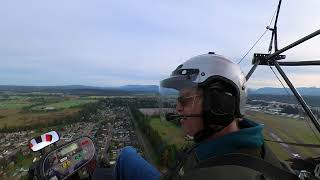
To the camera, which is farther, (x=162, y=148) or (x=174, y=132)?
(x=162, y=148)

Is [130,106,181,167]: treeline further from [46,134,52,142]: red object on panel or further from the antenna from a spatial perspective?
the antenna

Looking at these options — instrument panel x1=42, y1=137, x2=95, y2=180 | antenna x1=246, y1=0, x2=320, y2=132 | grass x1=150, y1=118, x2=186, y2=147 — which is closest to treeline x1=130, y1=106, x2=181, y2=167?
grass x1=150, y1=118, x2=186, y2=147

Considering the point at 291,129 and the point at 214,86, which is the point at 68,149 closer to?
the point at 214,86

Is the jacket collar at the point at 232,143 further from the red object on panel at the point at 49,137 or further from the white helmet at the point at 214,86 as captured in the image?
the red object on panel at the point at 49,137

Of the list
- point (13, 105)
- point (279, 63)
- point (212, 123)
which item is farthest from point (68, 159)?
point (13, 105)

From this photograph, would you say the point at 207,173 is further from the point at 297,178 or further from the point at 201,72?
the point at 201,72

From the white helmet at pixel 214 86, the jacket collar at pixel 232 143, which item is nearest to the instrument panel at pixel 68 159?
the white helmet at pixel 214 86

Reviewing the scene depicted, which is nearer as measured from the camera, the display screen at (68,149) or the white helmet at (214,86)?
the white helmet at (214,86)

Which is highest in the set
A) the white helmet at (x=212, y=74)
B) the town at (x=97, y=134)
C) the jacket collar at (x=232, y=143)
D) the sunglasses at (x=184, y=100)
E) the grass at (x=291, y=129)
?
the white helmet at (x=212, y=74)

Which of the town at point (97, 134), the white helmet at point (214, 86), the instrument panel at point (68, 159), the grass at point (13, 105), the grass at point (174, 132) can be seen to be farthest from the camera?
the grass at point (13, 105)
